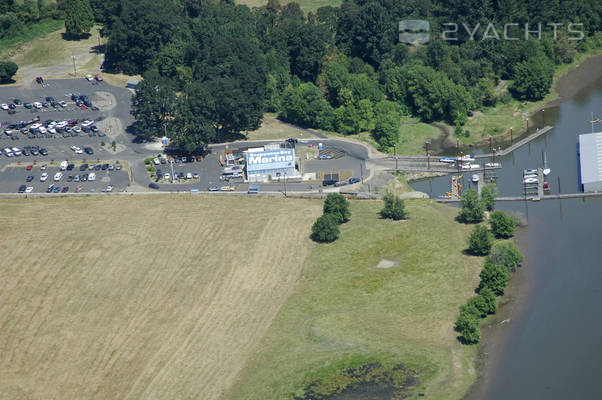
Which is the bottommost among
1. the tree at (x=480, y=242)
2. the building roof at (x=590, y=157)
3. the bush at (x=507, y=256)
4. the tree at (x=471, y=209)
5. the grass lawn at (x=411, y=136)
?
the bush at (x=507, y=256)

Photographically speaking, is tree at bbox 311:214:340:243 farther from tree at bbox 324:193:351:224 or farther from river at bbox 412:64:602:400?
river at bbox 412:64:602:400

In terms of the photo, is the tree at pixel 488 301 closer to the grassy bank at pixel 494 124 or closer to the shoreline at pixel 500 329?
the shoreline at pixel 500 329

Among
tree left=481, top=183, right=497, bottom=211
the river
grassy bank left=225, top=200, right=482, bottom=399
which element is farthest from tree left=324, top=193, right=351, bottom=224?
tree left=481, top=183, right=497, bottom=211

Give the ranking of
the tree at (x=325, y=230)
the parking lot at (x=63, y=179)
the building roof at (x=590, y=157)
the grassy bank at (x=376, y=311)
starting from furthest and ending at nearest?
1. the parking lot at (x=63, y=179)
2. the building roof at (x=590, y=157)
3. the tree at (x=325, y=230)
4. the grassy bank at (x=376, y=311)

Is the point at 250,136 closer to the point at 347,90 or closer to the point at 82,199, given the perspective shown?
the point at 347,90

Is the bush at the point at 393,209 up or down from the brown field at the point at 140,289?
up

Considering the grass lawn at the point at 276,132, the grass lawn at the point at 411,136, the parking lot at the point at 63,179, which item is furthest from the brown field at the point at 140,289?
the grass lawn at the point at 411,136

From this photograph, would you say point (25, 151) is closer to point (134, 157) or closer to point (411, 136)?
point (134, 157)
